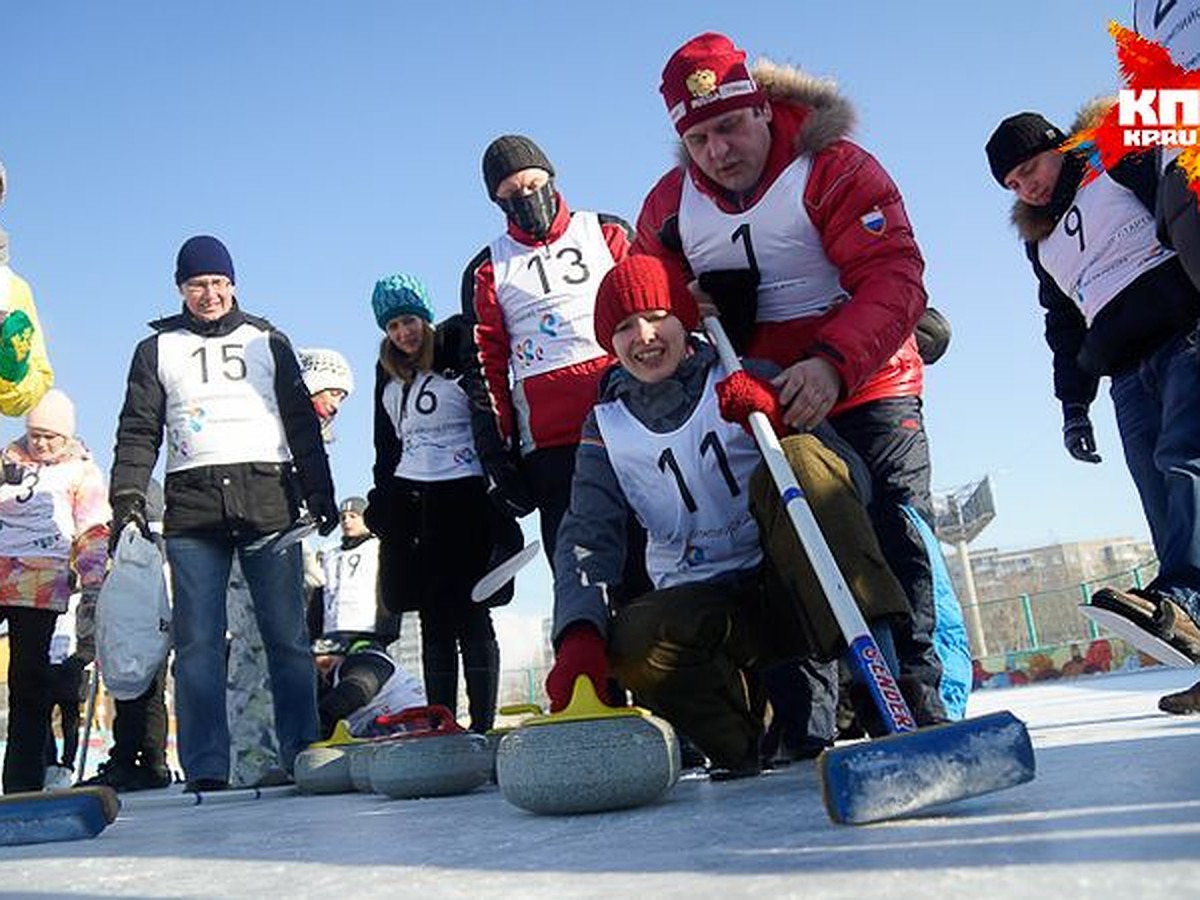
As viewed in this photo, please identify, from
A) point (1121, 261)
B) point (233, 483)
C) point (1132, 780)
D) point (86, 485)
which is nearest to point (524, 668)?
point (86, 485)

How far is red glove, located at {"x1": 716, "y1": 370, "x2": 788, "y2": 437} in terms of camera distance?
2125 mm

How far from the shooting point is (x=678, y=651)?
2.19 metres

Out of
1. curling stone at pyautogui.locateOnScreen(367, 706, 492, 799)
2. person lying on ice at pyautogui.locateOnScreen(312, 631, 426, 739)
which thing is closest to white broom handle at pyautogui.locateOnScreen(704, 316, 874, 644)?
curling stone at pyautogui.locateOnScreen(367, 706, 492, 799)

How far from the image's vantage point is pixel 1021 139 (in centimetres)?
329

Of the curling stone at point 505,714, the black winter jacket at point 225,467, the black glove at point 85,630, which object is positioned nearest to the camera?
the curling stone at point 505,714

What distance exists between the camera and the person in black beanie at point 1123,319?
2.34 meters

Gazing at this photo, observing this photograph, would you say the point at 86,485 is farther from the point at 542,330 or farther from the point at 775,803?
the point at 775,803

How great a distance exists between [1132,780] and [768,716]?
4.79ft

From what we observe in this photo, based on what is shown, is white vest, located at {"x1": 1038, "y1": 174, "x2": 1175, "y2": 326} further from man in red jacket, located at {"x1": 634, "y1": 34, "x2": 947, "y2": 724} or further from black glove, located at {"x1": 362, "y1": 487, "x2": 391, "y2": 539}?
black glove, located at {"x1": 362, "y1": 487, "x2": 391, "y2": 539}

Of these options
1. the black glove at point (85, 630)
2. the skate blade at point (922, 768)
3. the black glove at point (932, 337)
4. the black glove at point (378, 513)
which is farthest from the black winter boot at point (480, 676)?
the skate blade at point (922, 768)

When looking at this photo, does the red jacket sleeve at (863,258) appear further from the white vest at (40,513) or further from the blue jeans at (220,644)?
the white vest at (40,513)

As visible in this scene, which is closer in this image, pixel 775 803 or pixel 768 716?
pixel 775 803

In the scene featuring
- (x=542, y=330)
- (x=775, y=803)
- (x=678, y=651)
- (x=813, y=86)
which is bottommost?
(x=775, y=803)

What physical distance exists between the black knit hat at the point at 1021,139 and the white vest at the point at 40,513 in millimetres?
3869
